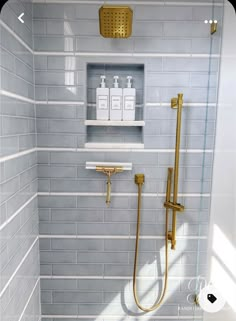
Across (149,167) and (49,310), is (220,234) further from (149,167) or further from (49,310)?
(49,310)

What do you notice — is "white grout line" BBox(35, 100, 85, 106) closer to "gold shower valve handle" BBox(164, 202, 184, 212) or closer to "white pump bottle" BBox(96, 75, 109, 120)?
"white pump bottle" BBox(96, 75, 109, 120)

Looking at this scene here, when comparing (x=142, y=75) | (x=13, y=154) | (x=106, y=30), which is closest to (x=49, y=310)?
(x=13, y=154)

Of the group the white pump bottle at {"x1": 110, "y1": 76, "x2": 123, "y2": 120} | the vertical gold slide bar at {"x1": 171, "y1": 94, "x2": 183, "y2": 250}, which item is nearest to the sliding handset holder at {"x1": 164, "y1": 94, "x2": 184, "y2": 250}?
the vertical gold slide bar at {"x1": 171, "y1": 94, "x2": 183, "y2": 250}

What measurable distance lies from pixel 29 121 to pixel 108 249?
0.92m

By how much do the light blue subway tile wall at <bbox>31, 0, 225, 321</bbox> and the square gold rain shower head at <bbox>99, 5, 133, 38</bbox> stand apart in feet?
0.59

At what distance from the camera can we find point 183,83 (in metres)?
1.75

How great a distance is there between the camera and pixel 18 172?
1498 mm

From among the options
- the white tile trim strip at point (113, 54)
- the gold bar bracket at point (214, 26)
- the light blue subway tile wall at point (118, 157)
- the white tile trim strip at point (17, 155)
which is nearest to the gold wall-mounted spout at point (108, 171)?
the light blue subway tile wall at point (118, 157)

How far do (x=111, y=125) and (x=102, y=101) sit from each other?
149mm

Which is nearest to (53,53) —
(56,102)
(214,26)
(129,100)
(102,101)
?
(56,102)

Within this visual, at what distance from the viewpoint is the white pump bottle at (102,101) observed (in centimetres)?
174

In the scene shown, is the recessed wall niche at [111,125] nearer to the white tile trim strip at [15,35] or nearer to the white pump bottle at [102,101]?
the white pump bottle at [102,101]

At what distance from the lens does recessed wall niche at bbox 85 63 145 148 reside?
1786 mm

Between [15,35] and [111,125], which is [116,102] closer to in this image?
[111,125]
